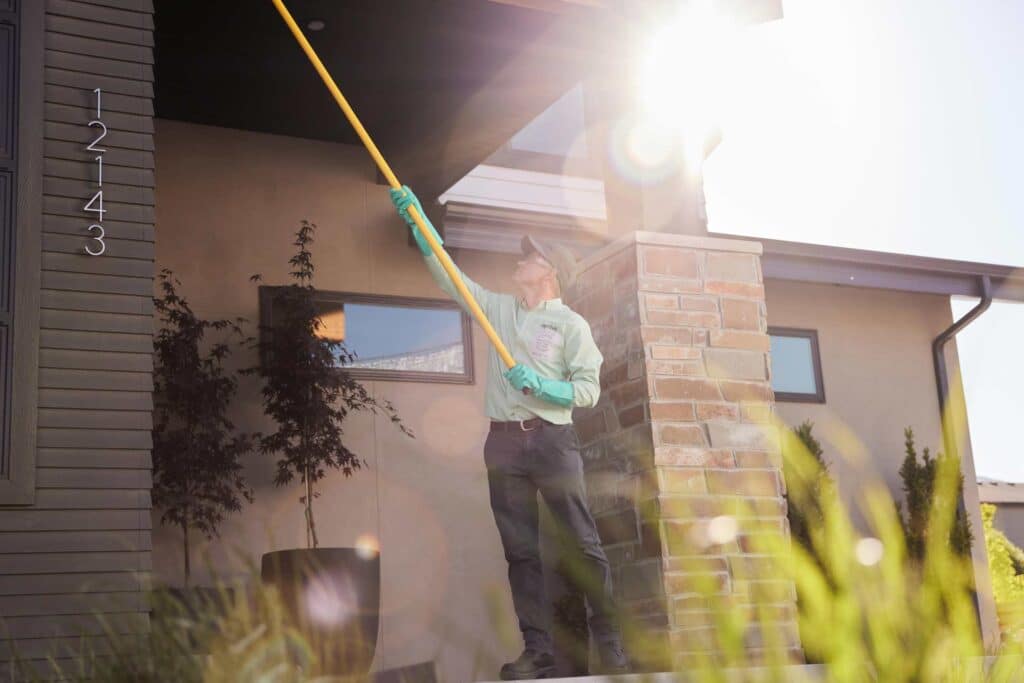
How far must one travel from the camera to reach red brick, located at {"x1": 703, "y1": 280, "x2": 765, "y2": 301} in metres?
5.53

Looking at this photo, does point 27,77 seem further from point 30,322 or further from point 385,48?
point 385,48

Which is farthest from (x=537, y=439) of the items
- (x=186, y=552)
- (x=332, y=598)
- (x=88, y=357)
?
(x=186, y=552)

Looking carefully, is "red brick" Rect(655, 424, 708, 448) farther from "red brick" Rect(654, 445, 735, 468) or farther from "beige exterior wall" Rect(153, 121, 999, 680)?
"beige exterior wall" Rect(153, 121, 999, 680)

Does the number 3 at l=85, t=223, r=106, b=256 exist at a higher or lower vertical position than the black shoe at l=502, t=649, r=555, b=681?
higher

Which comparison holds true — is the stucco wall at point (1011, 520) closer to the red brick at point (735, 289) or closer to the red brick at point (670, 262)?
the red brick at point (735, 289)

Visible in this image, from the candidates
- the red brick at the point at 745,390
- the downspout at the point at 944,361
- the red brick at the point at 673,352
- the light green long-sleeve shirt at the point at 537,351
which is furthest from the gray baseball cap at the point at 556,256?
the downspout at the point at 944,361

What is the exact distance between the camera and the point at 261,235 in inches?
309

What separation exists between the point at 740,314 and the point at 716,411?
0.51 meters

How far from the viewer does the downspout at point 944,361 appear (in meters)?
10.2

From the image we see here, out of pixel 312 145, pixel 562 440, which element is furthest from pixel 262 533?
pixel 562 440

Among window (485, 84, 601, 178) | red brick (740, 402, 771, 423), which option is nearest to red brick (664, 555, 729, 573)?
red brick (740, 402, 771, 423)

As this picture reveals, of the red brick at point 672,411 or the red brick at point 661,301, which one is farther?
the red brick at point 661,301

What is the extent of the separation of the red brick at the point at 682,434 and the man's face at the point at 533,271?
2.76 ft

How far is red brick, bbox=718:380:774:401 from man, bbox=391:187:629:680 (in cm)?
84
